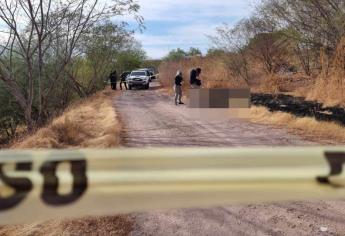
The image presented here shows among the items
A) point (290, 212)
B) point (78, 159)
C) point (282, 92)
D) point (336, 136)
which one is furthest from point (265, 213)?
point (282, 92)

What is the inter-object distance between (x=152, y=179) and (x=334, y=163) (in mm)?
1264

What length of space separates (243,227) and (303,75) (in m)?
17.6

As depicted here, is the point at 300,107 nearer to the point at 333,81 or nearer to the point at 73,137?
the point at 333,81

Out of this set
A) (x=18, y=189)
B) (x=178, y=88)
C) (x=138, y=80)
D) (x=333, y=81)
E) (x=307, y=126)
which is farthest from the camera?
(x=138, y=80)

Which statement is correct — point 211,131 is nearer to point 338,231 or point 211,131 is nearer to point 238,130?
point 238,130

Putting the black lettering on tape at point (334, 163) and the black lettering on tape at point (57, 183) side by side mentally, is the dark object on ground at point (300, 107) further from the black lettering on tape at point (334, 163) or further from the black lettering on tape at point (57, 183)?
the black lettering on tape at point (57, 183)

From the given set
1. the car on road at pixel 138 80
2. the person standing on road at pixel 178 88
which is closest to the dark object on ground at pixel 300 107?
the person standing on road at pixel 178 88

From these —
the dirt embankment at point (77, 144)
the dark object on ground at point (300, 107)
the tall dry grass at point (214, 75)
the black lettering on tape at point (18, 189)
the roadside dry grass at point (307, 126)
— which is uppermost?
the tall dry grass at point (214, 75)

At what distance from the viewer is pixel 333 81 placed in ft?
48.5

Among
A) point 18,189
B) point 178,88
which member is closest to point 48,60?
point 178,88

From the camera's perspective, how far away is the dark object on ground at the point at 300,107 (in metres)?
12.2

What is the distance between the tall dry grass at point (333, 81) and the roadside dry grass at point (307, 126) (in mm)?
1604

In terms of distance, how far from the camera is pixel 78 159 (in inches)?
126

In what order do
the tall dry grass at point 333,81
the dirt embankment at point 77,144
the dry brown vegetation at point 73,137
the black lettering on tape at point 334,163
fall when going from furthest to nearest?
the tall dry grass at point 333,81 → the dry brown vegetation at point 73,137 → the dirt embankment at point 77,144 → the black lettering on tape at point 334,163
